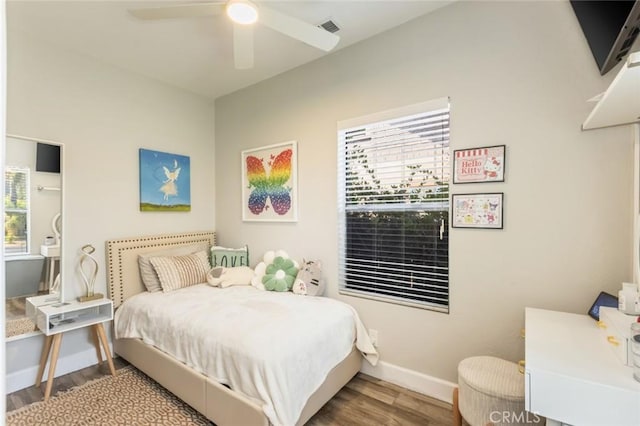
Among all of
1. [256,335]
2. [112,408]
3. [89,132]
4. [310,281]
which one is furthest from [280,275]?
[89,132]

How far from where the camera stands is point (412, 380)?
2.11 metres

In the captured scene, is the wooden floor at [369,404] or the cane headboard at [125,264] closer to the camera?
the wooden floor at [369,404]

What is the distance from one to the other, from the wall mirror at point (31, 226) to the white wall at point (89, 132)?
9cm

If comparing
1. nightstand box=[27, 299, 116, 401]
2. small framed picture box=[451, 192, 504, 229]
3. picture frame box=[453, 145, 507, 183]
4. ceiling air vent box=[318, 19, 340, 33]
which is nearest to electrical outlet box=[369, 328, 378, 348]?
small framed picture box=[451, 192, 504, 229]

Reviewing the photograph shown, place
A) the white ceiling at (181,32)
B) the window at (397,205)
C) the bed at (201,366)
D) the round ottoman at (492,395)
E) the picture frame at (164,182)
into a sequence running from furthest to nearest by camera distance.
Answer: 1. the picture frame at (164,182)
2. the window at (397,205)
3. the white ceiling at (181,32)
4. the bed at (201,366)
5. the round ottoman at (492,395)

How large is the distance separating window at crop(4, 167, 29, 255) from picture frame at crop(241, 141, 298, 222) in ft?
5.72

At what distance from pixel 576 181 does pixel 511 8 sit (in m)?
1.15

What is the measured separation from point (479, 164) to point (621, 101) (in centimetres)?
78

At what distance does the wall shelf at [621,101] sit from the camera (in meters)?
0.86

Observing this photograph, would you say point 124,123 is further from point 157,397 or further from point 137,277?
point 157,397

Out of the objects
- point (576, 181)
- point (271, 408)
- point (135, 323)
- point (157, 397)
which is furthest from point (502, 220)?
point (135, 323)

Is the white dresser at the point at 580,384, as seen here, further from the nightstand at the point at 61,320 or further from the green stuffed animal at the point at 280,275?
the nightstand at the point at 61,320

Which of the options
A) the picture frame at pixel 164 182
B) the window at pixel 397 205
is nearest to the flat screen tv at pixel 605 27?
the window at pixel 397 205

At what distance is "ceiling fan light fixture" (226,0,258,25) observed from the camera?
1582 millimetres
